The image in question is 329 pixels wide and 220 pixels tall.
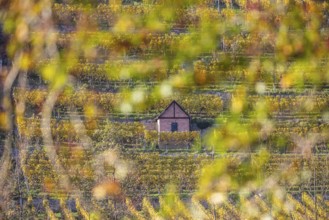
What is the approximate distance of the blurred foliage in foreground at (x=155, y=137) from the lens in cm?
707

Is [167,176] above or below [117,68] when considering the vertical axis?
below

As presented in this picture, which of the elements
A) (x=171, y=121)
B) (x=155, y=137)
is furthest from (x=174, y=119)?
(x=155, y=137)

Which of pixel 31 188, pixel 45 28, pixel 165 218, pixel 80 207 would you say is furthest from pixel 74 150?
pixel 45 28

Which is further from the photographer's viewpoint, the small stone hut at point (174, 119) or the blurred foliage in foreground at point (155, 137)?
the small stone hut at point (174, 119)

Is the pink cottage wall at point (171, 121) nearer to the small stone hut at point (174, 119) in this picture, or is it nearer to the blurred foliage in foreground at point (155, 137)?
the small stone hut at point (174, 119)

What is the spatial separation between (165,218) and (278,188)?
65.0 inches

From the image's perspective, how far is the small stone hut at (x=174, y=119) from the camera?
990 centimetres

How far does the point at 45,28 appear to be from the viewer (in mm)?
3518

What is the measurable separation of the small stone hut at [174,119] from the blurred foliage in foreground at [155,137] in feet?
1.18

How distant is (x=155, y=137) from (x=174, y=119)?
0.55m

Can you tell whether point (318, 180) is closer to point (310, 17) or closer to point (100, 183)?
point (100, 183)

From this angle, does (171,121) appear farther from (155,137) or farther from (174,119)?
(155,137)

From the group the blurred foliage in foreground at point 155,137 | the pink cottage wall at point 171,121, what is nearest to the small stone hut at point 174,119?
the pink cottage wall at point 171,121

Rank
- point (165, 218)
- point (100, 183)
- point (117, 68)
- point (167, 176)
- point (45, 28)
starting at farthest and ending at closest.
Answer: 1. point (117, 68)
2. point (167, 176)
3. point (100, 183)
4. point (165, 218)
5. point (45, 28)
